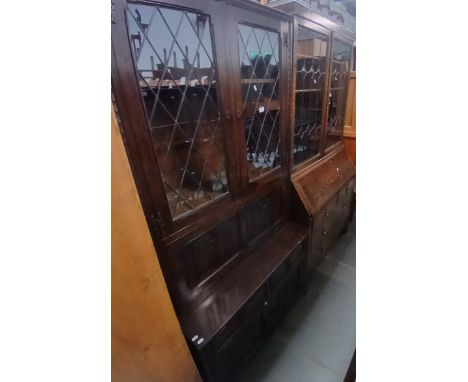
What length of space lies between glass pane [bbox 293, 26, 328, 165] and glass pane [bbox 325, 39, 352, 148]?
0.64 feet

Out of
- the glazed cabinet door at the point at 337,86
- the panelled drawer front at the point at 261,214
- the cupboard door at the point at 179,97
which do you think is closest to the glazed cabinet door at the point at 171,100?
the cupboard door at the point at 179,97

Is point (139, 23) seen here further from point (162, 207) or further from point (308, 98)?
point (308, 98)

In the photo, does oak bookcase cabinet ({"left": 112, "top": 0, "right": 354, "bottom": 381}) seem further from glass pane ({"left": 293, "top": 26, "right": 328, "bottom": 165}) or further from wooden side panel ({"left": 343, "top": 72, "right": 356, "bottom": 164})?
wooden side panel ({"left": 343, "top": 72, "right": 356, "bottom": 164})

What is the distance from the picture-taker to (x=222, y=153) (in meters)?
1.21

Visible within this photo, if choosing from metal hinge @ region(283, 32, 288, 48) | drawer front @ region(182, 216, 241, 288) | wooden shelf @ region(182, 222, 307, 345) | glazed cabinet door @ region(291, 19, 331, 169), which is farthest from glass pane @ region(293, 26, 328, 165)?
drawer front @ region(182, 216, 241, 288)

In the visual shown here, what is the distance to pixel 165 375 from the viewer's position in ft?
2.92

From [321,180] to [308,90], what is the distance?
0.73m

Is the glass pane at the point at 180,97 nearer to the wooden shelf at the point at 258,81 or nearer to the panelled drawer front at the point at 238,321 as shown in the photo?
the wooden shelf at the point at 258,81

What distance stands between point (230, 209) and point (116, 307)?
76 centimetres

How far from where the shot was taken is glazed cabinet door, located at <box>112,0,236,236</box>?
0.78 meters

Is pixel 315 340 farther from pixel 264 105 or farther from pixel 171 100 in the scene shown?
pixel 171 100

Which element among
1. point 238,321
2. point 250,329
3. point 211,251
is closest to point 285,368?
point 250,329

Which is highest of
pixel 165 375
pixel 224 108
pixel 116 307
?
pixel 224 108
